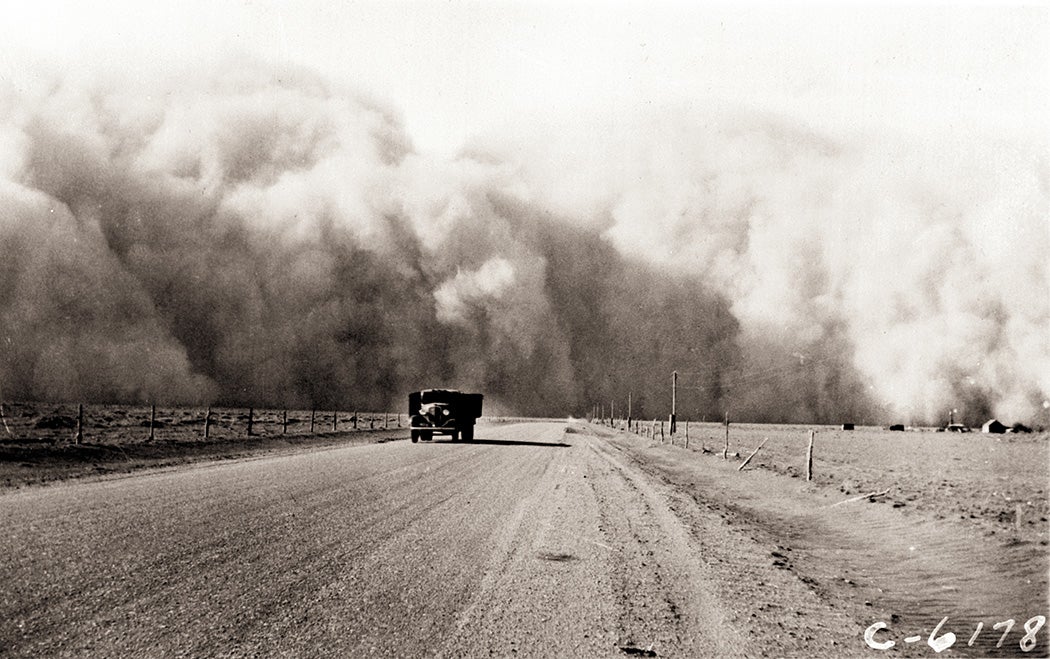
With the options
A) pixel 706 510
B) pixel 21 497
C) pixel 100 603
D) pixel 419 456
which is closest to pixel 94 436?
pixel 419 456

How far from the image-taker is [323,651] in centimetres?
512

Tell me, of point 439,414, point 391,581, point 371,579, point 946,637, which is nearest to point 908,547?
point 946,637

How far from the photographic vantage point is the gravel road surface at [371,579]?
17.7ft

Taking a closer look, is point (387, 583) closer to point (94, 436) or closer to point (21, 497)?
point (21, 497)

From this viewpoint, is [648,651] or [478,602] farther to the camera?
[478,602]

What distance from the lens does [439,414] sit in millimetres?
40219

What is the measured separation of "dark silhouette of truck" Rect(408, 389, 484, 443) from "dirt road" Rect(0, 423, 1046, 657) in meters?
26.8

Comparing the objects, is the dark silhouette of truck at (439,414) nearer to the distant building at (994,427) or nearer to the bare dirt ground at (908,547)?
the bare dirt ground at (908,547)

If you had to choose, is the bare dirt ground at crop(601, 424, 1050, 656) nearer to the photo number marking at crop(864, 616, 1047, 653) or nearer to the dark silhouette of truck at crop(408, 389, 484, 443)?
the photo number marking at crop(864, 616, 1047, 653)

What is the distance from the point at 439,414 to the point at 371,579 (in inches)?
1311

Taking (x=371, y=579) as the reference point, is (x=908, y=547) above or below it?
below

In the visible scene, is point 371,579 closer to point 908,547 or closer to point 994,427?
point 908,547

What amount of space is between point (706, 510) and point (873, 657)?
8731 millimetres

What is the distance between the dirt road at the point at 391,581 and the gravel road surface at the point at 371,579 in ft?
0.08
